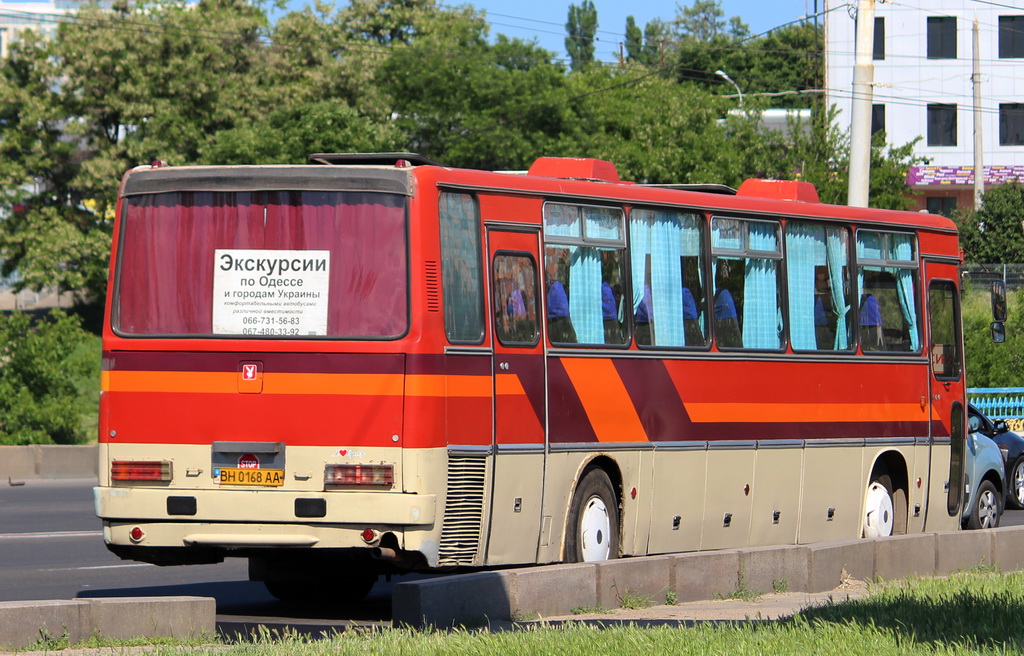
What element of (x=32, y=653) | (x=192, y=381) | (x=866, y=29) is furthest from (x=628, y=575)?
(x=866, y=29)

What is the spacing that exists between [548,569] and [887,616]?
7.05 feet

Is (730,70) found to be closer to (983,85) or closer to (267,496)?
(983,85)

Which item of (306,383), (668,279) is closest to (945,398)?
(668,279)

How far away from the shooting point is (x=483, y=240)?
445 inches

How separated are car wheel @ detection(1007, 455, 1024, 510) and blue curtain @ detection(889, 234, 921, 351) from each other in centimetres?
704

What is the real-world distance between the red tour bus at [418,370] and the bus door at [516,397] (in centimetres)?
2

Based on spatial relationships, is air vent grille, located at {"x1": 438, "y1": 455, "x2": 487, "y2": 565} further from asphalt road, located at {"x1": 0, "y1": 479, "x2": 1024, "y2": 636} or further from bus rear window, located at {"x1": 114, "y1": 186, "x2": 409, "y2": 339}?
bus rear window, located at {"x1": 114, "y1": 186, "x2": 409, "y2": 339}

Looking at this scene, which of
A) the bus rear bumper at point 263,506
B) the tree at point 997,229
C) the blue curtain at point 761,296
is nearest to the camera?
the bus rear bumper at point 263,506

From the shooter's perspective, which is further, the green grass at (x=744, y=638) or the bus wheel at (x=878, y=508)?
the bus wheel at (x=878, y=508)

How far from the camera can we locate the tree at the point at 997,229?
57.7 metres

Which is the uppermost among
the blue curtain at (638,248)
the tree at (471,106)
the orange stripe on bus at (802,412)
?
the tree at (471,106)

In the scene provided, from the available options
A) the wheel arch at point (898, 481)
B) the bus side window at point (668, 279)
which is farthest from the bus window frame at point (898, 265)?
the bus side window at point (668, 279)

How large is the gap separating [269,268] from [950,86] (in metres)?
61.4

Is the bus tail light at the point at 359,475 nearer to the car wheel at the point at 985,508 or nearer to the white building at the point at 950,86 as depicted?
the car wheel at the point at 985,508
